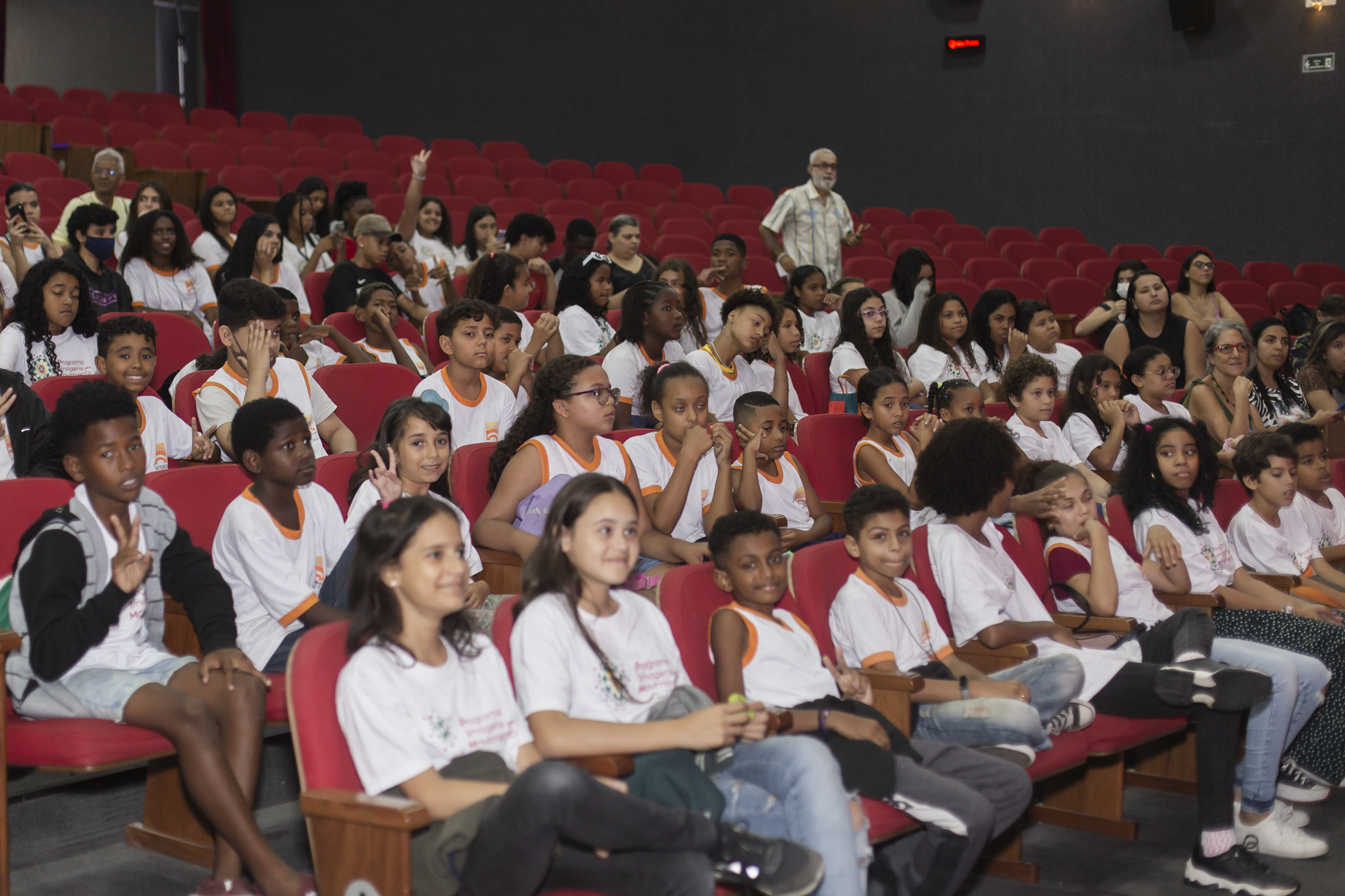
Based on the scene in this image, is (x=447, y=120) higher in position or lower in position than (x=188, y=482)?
higher

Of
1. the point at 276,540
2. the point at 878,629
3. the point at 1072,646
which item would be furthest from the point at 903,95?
the point at 276,540

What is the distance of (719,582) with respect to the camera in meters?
2.39

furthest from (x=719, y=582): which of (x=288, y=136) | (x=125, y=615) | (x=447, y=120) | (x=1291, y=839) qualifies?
(x=447, y=120)

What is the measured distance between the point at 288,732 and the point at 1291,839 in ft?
7.47

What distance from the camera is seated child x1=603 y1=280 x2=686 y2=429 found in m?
4.06

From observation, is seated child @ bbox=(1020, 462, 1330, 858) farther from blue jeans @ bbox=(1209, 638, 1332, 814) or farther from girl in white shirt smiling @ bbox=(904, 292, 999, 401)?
girl in white shirt smiling @ bbox=(904, 292, 999, 401)

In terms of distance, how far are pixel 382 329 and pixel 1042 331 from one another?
9.14 feet

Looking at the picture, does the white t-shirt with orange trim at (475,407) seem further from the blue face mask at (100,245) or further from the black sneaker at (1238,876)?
the black sneaker at (1238,876)

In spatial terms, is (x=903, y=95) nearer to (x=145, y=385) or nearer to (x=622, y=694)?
(x=145, y=385)

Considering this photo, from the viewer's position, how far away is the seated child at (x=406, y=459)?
262 cm

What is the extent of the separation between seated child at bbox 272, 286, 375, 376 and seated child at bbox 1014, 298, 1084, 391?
9.10 ft

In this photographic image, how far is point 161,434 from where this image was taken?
3.34 m

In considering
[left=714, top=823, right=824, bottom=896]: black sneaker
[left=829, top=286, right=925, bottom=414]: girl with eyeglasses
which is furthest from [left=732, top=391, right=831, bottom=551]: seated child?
[left=714, top=823, right=824, bottom=896]: black sneaker

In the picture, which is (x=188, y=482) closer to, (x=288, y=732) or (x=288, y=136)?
(x=288, y=732)
